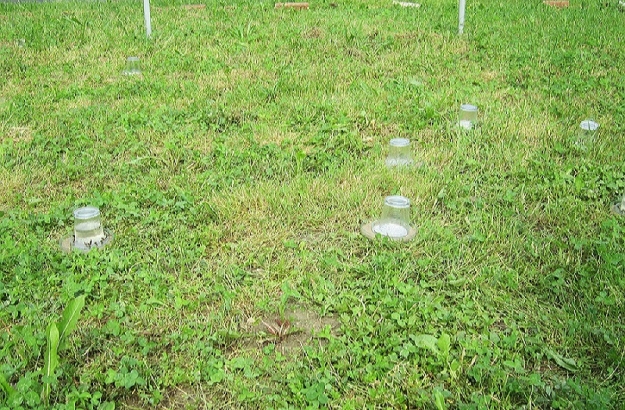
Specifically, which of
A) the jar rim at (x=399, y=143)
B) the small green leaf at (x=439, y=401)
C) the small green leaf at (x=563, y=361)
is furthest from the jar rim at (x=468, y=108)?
the small green leaf at (x=439, y=401)

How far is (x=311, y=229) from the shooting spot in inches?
117

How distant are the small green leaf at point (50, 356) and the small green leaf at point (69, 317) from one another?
59mm

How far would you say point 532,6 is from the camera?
7.66 meters

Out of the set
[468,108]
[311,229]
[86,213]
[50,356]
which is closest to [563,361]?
[311,229]

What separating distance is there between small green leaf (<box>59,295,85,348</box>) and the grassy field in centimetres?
7

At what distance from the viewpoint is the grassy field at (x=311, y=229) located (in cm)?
202

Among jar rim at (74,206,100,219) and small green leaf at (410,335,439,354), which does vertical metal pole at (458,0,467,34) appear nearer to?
jar rim at (74,206,100,219)

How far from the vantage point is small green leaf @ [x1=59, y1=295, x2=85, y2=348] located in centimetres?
209

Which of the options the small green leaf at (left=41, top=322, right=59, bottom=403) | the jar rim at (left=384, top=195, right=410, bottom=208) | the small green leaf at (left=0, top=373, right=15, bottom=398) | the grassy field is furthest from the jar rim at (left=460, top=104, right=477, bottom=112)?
the small green leaf at (left=0, top=373, right=15, bottom=398)

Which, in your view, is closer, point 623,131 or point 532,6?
point 623,131

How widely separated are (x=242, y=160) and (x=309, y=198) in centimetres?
65

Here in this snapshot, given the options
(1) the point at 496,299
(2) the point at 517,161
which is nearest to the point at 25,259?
(1) the point at 496,299

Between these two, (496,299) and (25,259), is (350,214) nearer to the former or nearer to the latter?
(496,299)

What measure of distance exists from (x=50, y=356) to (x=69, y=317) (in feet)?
0.62
